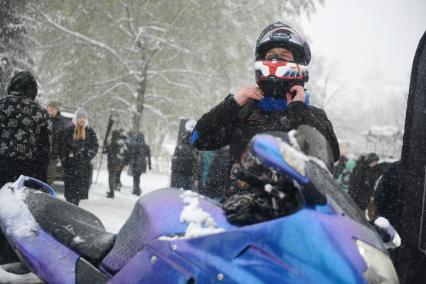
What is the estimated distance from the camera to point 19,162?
4.41 m

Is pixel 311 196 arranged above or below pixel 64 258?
above

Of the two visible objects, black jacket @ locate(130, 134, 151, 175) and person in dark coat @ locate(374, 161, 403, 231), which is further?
black jacket @ locate(130, 134, 151, 175)

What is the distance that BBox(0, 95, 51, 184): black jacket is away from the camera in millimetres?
4371

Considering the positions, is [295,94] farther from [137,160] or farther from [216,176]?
[137,160]

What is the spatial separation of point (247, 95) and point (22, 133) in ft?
9.88

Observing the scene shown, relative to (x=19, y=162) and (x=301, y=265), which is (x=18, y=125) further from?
(x=301, y=265)

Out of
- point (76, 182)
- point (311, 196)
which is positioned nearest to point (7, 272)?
point (311, 196)

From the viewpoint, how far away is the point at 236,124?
2439 millimetres

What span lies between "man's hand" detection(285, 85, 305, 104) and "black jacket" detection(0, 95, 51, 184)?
313 centimetres

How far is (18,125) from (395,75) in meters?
118

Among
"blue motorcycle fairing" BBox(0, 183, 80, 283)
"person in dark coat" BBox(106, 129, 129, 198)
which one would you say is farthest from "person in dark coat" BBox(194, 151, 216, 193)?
"blue motorcycle fairing" BBox(0, 183, 80, 283)

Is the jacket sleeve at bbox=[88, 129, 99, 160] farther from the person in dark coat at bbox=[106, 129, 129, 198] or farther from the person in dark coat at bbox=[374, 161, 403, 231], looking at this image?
the person in dark coat at bbox=[374, 161, 403, 231]

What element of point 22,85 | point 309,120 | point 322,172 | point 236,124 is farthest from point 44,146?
point 322,172

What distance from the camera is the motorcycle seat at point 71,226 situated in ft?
6.06
